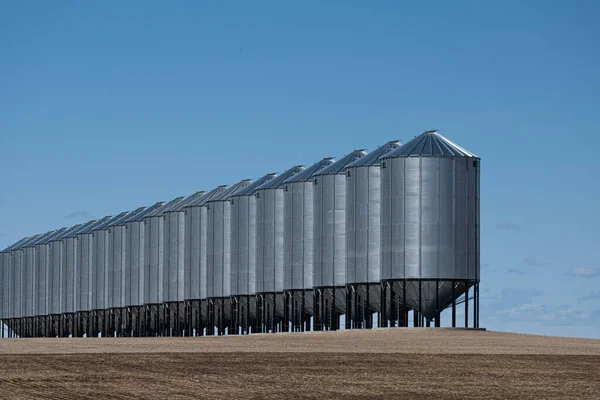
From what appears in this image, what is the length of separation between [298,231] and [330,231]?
546 centimetres

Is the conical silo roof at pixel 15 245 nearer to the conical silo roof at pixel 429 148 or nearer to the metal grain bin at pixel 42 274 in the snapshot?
the metal grain bin at pixel 42 274

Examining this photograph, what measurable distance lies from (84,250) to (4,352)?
8435cm

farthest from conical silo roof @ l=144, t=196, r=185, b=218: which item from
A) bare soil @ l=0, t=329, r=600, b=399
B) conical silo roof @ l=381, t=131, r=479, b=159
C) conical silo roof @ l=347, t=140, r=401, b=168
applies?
bare soil @ l=0, t=329, r=600, b=399

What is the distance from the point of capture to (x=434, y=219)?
270ft

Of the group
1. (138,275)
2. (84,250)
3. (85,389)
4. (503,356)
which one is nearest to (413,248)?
(503,356)

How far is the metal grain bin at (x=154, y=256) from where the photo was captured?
12425 cm

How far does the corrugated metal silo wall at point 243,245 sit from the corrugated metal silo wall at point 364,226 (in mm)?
18375

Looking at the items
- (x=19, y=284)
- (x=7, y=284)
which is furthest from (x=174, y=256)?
(x=7, y=284)

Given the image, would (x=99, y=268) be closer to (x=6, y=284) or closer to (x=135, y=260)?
(x=135, y=260)

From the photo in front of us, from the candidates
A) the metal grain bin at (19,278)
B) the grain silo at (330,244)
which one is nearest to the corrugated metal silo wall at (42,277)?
the metal grain bin at (19,278)

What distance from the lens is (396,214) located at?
275 feet

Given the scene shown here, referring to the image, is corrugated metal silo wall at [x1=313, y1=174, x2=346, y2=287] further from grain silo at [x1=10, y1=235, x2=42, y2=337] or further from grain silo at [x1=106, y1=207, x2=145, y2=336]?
grain silo at [x1=10, y1=235, x2=42, y2=337]

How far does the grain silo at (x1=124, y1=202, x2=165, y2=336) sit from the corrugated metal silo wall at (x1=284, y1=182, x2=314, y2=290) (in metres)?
30.7

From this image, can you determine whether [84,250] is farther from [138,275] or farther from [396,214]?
[396,214]
